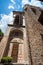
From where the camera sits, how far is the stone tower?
10961 mm

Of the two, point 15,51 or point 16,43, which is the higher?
point 16,43

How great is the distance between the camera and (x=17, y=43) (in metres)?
16.7

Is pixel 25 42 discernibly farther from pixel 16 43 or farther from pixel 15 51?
pixel 16 43

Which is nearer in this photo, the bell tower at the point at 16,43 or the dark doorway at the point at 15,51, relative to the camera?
the bell tower at the point at 16,43

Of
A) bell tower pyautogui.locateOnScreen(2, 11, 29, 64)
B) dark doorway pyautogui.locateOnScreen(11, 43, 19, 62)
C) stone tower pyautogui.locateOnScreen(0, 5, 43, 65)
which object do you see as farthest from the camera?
dark doorway pyautogui.locateOnScreen(11, 43, 19, 62)

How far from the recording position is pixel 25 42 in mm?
14867

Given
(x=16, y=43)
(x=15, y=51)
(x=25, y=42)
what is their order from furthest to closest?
(x=16, y=43)
(x=15, y=51)
(x=25, y=42)

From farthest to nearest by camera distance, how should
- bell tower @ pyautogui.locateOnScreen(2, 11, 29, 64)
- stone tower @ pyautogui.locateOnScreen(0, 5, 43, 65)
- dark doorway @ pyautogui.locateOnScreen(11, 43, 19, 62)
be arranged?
dark doorway @ pyautogui.locateOnScreen(11, 43, 19, 62) < bell tower @ pyautogui.locateOnScreen(2, 11, 29, 64) < stone tower @ pyautogui.locateOnScreen(0, 5, 43, 65)

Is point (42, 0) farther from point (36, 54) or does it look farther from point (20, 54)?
point (20, 54)

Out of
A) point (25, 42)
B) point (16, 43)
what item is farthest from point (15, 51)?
point (25, 42)

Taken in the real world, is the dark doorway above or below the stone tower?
below

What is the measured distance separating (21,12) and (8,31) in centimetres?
756

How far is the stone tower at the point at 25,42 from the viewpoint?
36.0 feet

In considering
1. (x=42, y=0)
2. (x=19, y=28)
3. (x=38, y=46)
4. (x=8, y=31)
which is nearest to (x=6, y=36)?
(x=8, y=31)
